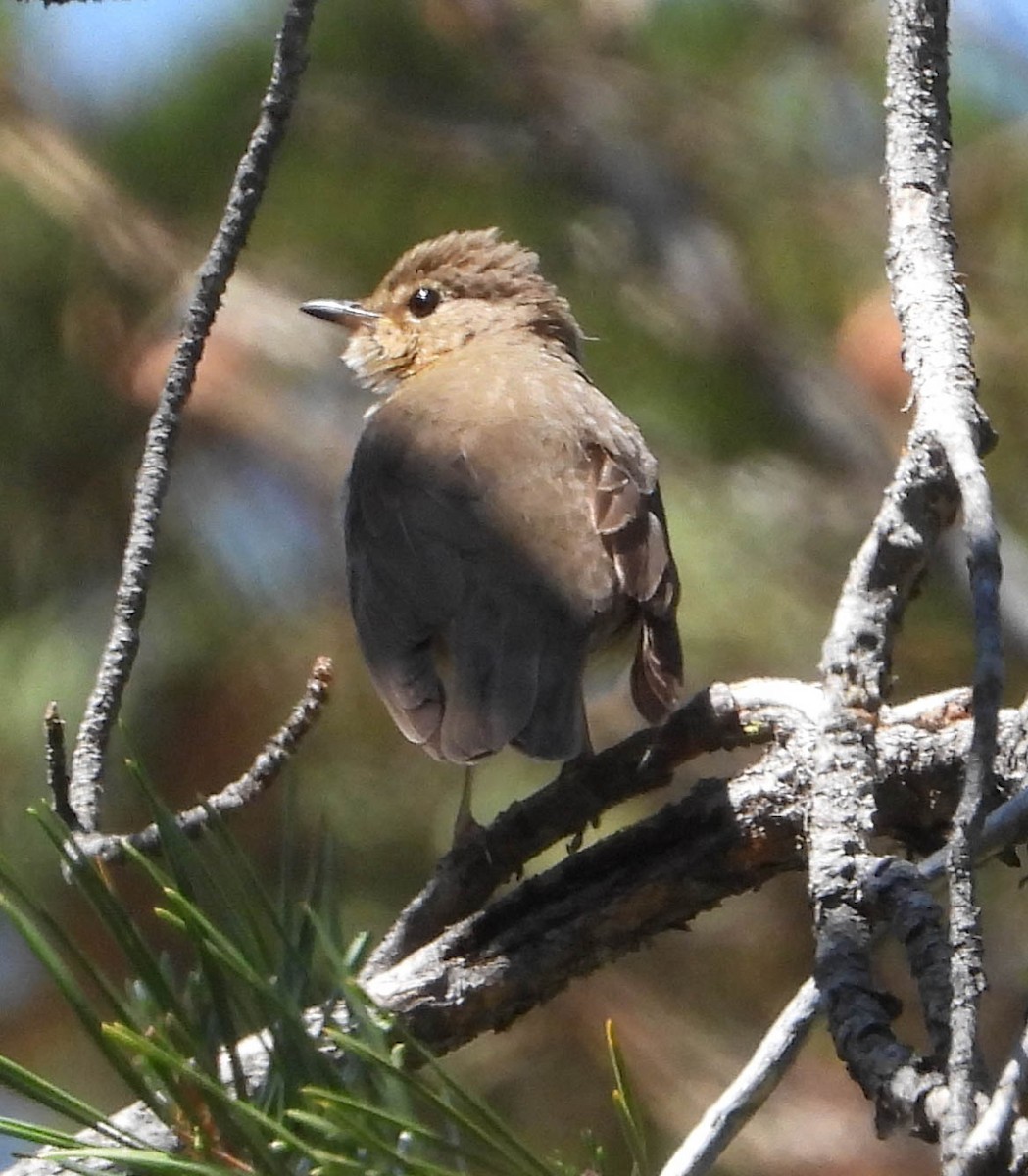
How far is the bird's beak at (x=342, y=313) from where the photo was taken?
3.98m

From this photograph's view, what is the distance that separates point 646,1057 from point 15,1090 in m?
2.62

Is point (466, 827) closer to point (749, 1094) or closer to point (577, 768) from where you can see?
point (577, 768)

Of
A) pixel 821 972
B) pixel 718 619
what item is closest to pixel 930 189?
pixel 821 972

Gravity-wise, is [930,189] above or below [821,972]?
above

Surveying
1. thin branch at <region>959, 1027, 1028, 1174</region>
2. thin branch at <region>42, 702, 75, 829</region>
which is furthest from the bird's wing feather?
thin branch at <region>959, 1027, 1028, 1174</region>

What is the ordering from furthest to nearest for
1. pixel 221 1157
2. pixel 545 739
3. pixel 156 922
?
pixel 156 922, pixel 545 739, pixel 221 1157

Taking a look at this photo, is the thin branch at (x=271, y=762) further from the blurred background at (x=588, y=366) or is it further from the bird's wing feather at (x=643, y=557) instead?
the blurred background at (x=588, y=366)

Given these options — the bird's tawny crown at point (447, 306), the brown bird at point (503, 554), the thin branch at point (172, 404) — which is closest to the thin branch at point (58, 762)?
the thin branch at point (172, 404)

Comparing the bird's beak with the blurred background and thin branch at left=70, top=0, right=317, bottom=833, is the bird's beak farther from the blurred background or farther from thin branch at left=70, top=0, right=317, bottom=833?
thin branch at left=70, top=0, right=317, bottom=833

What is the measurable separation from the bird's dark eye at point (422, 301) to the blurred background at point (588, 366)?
356 millimetres

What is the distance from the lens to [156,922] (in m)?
3.72

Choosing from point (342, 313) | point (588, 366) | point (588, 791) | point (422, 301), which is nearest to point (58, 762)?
point (588, 791)

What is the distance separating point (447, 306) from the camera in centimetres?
421

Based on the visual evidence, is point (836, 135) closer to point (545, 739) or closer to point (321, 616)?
point (321, 616)
